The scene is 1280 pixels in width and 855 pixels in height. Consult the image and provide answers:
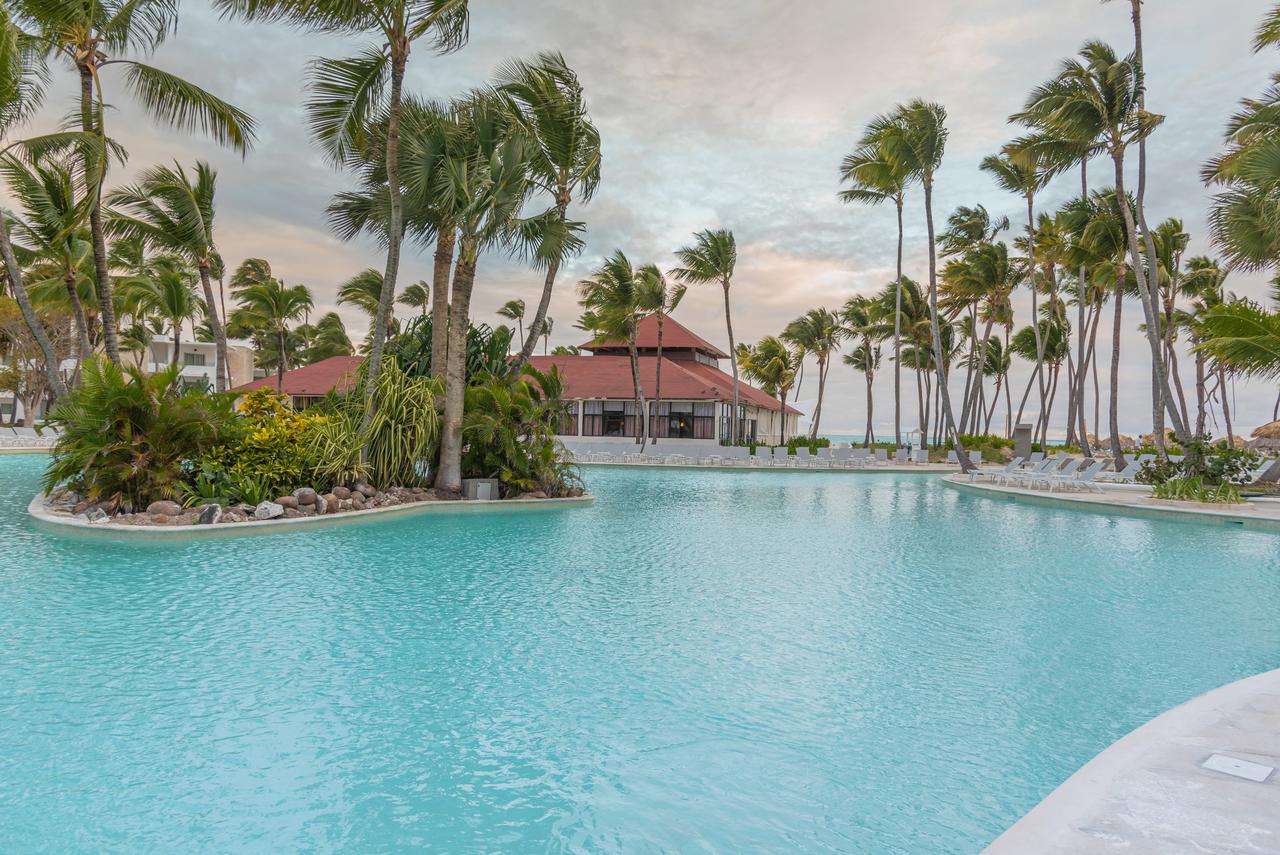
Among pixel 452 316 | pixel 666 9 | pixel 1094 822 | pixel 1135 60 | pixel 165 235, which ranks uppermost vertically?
pixel 1135 60

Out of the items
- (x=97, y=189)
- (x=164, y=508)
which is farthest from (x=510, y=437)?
(x=97, y=189)

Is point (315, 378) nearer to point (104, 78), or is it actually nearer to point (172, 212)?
point (172, 212)

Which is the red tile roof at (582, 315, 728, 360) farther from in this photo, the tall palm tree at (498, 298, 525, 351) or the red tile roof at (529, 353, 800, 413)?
the tall palm tree at (498, 298, 525, 351)

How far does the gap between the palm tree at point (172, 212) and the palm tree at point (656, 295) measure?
1854 centimetres

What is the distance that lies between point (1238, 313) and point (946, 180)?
11.6 m

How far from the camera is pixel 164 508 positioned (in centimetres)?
1001

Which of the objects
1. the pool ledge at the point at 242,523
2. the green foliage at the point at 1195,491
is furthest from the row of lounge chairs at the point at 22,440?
the green foliage at the point at 1195,491

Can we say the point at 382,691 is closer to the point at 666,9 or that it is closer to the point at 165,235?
the point at 666,9

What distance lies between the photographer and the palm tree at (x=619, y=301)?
102 ft

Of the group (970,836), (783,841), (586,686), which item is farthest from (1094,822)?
(586,686)

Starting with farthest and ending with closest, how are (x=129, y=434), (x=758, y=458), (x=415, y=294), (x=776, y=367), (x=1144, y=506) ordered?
(x=776, y=367) → (x=415, y=294) → (x=758, y=458) → (x=1144, y=506) → (x=129, y=434)

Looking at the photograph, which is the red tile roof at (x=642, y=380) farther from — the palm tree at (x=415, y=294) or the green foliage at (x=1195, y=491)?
the green foliage at (x=1195, y=491)

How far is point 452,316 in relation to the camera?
1320cm

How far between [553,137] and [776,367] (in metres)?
32.8
